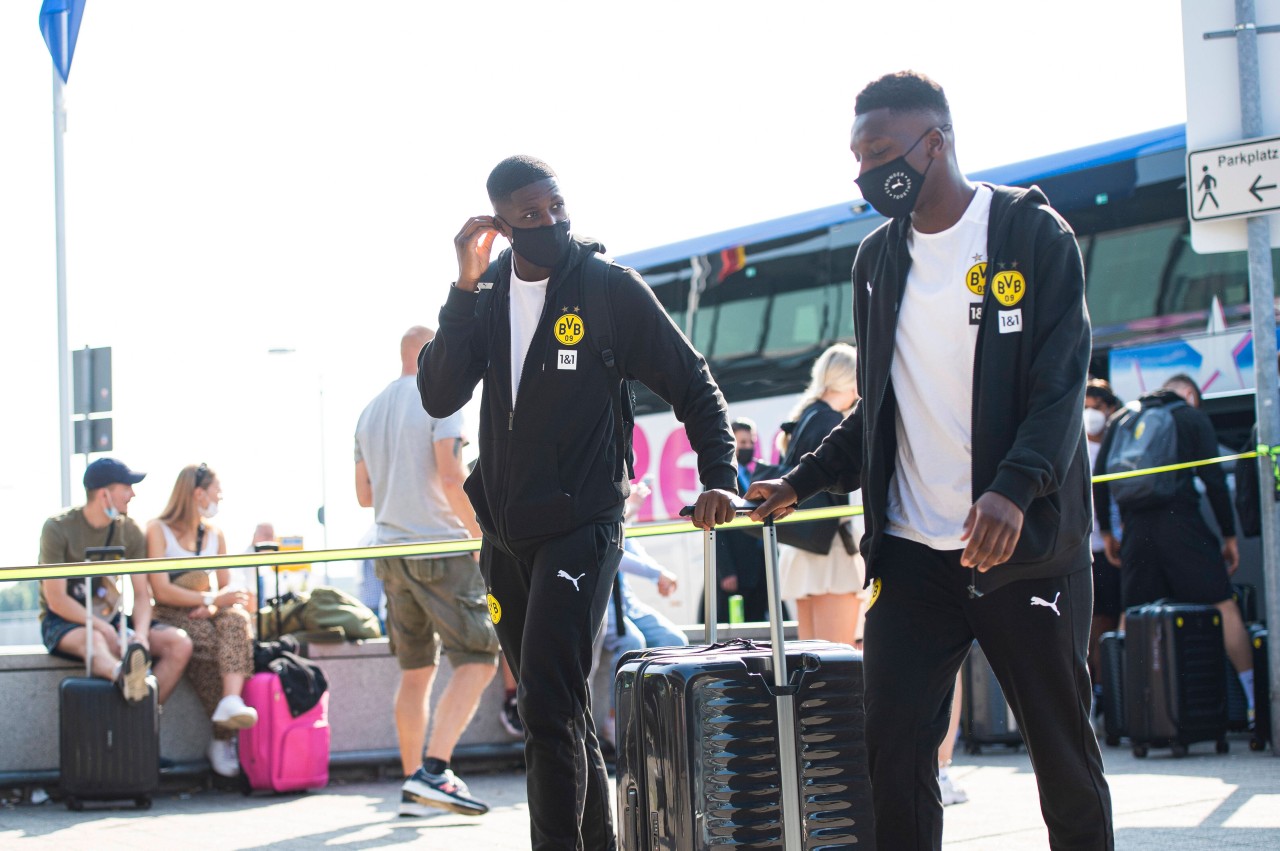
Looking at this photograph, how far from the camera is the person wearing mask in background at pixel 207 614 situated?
8422 millimetres

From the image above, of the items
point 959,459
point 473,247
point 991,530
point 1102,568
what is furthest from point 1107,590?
point 991,530

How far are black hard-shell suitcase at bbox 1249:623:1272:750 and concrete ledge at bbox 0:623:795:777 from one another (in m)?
2.58

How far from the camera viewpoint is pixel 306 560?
662 cm

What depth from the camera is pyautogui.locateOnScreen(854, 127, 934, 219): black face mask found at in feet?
11.4

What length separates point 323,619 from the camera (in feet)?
31.0

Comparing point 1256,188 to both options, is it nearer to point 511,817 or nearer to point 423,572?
point 423,572

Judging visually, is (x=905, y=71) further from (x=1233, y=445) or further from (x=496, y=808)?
(x=1233, y=445)

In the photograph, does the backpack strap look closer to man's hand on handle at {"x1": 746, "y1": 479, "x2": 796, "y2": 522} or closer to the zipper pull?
man's hand on handle at {"x1": 746, "y1": 479, "x2": 796, "y2": 522}

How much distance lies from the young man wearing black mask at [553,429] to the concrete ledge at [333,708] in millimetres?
4464

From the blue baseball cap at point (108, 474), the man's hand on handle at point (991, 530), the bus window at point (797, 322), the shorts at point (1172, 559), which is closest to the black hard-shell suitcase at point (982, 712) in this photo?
the shorts at point (1172, 559)

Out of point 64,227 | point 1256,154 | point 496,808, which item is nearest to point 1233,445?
point 1256,154

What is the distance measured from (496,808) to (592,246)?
145 inches

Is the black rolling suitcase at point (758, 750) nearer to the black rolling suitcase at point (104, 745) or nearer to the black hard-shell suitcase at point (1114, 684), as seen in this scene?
the black rolling suitcase at point (104, 745)

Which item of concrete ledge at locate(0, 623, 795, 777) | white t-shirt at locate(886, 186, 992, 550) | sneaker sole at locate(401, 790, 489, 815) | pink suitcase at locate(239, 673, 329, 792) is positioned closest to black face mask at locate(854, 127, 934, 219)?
white t-shirt at locate(886, 186, 992, 550)
